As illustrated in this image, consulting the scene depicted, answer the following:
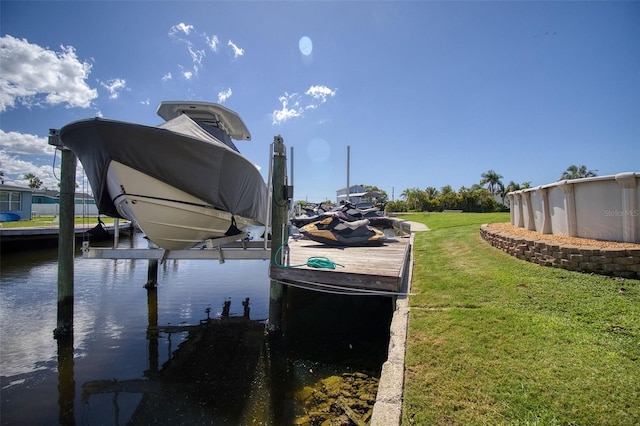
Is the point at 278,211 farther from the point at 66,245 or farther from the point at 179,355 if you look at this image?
the point at 66,245

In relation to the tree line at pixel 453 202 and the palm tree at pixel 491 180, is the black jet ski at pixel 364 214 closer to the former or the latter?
the tree line at pixel 453 202

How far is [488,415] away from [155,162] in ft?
16.8

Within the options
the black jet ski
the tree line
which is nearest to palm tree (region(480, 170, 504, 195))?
the tree line

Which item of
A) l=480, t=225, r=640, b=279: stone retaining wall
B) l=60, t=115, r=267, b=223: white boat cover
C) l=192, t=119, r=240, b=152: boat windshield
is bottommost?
l=480, t=225, r=640, b=279: stone retaining wall

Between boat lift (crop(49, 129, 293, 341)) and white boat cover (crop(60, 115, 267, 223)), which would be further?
boat lift (crop(49, 129, 293, 341))

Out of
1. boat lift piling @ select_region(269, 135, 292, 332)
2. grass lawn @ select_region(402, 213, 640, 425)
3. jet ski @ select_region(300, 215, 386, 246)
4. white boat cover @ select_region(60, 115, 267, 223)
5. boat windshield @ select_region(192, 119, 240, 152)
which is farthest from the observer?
jet ski @ select_region(300, 215, 386, 246)

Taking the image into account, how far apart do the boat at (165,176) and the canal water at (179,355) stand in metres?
2.02

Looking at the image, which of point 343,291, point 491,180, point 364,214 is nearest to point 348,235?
point 343,291

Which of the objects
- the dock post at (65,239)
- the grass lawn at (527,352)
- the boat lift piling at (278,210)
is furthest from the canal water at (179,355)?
the grass lawn at (527,352)

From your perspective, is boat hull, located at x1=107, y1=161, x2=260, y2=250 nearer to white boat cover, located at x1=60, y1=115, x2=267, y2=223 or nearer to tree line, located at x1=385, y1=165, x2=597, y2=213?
white boat cover, located at x1=60, y1=115, x2=267, y2=223

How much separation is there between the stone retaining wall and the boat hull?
212 inches

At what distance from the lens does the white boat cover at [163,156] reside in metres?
4.71

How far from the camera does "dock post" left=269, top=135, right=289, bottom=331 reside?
552cm

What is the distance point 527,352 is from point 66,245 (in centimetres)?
714
